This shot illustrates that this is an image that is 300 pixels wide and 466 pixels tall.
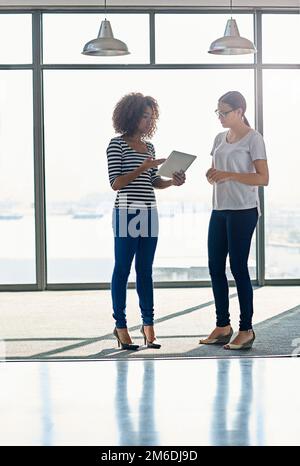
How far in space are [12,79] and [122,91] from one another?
103cm

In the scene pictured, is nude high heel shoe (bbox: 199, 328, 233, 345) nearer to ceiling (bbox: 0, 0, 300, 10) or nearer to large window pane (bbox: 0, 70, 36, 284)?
large window pane (bbox: 0, 70, 36, 284)

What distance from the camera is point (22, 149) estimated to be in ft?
28.2

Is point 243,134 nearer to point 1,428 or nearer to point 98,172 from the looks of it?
point 1,428

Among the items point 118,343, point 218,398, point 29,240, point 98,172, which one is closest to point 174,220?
point 98,172

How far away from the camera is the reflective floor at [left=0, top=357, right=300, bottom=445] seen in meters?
3.18

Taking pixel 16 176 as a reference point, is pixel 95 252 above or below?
below

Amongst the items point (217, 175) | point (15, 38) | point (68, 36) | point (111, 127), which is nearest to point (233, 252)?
point (217, 175)

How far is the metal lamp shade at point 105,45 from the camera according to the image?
654 centimetres

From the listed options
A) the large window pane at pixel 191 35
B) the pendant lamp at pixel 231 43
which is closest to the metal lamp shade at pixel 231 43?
the pendant lamp at pixel 231 43

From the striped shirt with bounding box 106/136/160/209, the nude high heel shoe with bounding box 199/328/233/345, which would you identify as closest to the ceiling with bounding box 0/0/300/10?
the striped shirt with bounding box 106/136/160/209

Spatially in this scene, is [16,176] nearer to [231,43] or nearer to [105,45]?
[105,45]

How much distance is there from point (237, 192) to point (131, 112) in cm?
72

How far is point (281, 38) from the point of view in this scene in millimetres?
8609

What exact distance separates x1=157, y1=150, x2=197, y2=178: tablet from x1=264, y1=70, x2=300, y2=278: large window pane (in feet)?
12.8
